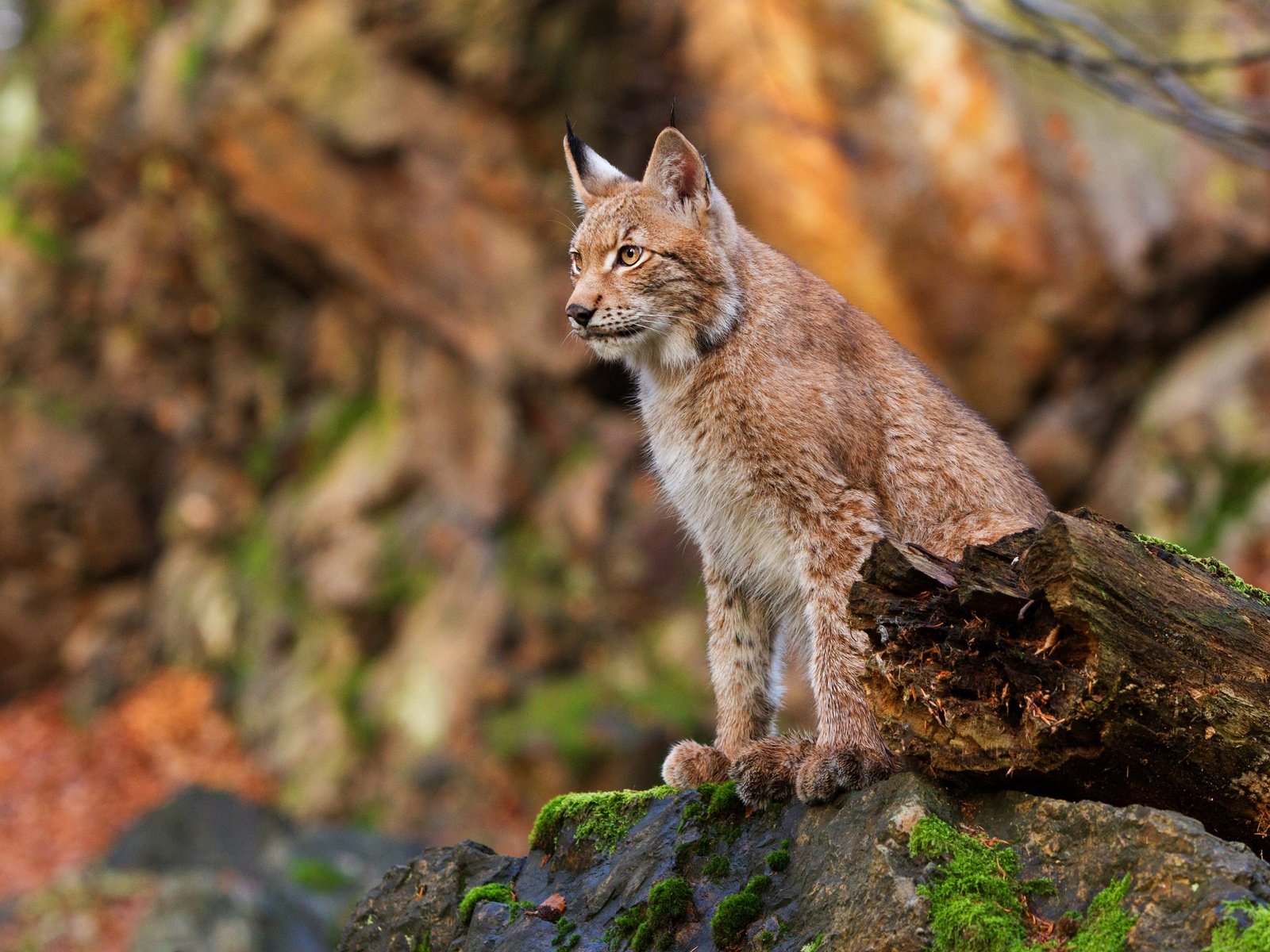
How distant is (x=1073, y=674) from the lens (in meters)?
3.73

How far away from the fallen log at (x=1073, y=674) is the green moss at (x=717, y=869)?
0.76 meters

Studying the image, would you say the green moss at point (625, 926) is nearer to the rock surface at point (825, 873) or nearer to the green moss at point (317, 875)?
the rock surface at point (825, 873)

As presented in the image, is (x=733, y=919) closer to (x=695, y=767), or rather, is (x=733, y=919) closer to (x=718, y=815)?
(x=718, y=815)

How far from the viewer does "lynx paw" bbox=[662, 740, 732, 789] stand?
5219mm

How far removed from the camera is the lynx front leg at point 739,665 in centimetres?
554

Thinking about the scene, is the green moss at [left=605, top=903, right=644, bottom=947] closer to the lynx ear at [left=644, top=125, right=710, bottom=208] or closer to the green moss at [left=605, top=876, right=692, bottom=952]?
Answer: the green moss at [left=605, top=876, right=692, bottom=952]

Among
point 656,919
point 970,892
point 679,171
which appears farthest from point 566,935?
point 679,171

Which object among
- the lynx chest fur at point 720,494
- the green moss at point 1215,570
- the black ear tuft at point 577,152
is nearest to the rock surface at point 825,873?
the lynx chest fur at point 720,494

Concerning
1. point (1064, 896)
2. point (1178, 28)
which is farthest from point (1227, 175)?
point (1064, 896)

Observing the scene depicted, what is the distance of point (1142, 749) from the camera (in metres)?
3.77

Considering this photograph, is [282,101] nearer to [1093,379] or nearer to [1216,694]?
[1093,379]

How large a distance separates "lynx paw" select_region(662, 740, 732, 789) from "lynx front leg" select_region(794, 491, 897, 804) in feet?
1.76

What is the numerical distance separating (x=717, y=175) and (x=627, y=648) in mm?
5483

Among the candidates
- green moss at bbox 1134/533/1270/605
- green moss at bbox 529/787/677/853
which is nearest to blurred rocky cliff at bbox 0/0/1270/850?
green moss at bbox 1134/533/1270/605
